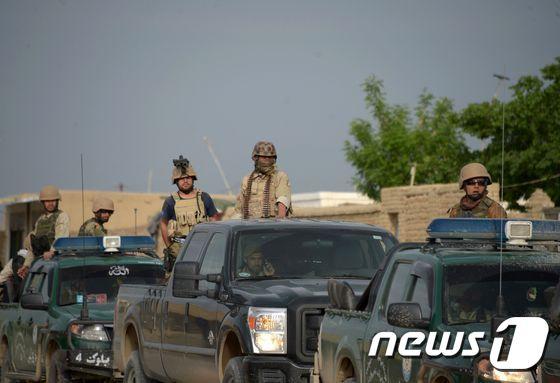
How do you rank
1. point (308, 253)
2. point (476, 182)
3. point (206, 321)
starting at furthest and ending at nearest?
point (308, 253), point (476, 182), point (206, 321)

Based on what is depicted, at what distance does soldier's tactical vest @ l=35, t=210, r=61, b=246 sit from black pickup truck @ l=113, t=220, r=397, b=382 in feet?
19.5

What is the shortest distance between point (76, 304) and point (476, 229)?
818 centimetres

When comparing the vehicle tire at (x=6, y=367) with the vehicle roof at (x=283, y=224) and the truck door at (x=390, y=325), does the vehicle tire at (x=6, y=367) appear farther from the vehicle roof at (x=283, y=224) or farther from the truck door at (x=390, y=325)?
the truck door at (x=390, y=325)

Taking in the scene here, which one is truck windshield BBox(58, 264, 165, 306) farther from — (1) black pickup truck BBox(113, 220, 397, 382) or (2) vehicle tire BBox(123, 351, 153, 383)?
(1) black pickup truck BBox(113, 220, 397, 382)

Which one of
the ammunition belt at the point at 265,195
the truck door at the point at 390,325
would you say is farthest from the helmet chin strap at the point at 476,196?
the ammunition belt at the point at 265,195

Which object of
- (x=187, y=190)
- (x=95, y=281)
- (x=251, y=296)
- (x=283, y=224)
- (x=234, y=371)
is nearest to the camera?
(x=234, y=371)

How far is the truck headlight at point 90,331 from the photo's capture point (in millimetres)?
16078

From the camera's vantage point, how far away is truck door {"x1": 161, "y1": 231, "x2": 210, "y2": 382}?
42.3ft

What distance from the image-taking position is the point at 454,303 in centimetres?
885

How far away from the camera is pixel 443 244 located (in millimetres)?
9547

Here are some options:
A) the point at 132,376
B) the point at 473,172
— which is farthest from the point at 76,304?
the point at 473,172

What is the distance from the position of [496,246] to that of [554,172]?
3020 centimetres

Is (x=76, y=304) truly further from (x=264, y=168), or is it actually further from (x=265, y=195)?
(x=264, y=168)

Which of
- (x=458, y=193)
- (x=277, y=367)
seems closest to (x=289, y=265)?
(x=277, y=367)
